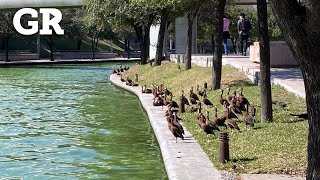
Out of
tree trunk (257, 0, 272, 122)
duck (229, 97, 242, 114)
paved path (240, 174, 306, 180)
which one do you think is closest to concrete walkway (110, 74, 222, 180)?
paved path (240, 174, 306, 180)

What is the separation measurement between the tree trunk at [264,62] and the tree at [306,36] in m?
7.10

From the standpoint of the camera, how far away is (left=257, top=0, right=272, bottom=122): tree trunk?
14.2 m

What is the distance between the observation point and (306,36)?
22.9ft

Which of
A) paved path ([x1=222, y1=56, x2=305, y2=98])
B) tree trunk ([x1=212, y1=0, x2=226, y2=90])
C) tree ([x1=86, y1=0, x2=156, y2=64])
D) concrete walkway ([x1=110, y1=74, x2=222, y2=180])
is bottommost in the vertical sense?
concrete walkway ([x1=110, y1=74, x2=222, y2=180])

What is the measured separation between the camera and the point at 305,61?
711cm

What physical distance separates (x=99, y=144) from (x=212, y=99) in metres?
5.02

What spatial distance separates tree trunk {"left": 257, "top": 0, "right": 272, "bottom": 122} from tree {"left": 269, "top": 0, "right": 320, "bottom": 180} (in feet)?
23.3

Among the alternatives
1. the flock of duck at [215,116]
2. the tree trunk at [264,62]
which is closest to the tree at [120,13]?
the flock of duck at [215,116]

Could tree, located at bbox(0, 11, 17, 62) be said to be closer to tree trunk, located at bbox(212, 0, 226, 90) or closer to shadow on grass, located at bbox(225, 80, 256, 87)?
shadow on grass, located at bbox(225, 80, 256, 87)

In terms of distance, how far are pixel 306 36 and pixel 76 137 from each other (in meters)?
10.6

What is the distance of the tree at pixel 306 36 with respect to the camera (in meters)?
6.92

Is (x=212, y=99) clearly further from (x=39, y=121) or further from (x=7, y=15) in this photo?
(x=7, y=15)

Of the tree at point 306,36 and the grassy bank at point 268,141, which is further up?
the tree at point 306,36

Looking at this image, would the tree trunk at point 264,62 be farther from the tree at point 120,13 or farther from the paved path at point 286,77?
the tree at point 120,13
